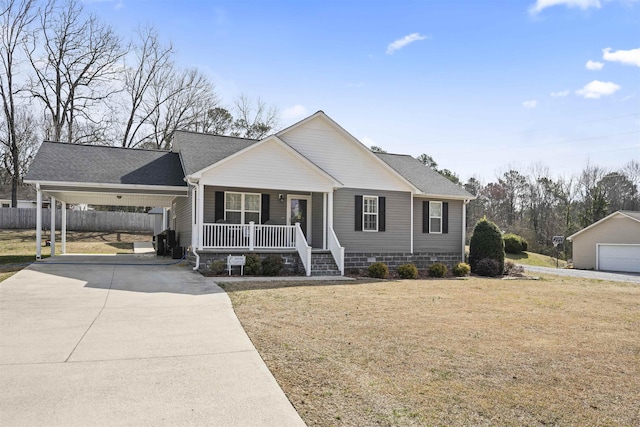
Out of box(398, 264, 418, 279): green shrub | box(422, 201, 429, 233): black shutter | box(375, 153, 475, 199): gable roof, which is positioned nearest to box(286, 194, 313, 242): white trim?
box(398, 264, 418, 279): green shrub

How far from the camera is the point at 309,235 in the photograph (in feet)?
59.9

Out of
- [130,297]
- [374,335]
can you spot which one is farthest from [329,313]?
[130,297]

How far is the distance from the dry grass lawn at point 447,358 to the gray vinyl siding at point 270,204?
607cm

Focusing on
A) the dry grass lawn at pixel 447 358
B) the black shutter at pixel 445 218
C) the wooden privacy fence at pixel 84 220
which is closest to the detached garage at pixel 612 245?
the black shutter at pixel 445 218

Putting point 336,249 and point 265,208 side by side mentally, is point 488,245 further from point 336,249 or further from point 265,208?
point 265,208

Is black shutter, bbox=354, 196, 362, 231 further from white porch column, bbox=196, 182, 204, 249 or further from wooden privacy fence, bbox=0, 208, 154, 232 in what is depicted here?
wooden privacy fence, bbox=0, 208, 154, 232

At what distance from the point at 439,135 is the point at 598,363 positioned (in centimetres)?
1913

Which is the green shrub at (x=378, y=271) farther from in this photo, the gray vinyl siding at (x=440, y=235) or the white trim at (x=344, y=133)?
the white trim at (x=344, y=133)

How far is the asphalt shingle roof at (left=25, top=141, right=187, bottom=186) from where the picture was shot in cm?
1555

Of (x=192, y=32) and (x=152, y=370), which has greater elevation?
(x=192, y=32)

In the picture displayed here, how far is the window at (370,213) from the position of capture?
1838 cm

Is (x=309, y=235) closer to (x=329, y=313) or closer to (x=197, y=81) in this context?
(x=329, y=313)

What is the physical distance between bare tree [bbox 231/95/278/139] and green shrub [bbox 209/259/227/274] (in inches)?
974

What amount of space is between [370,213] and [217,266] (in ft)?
22.7
